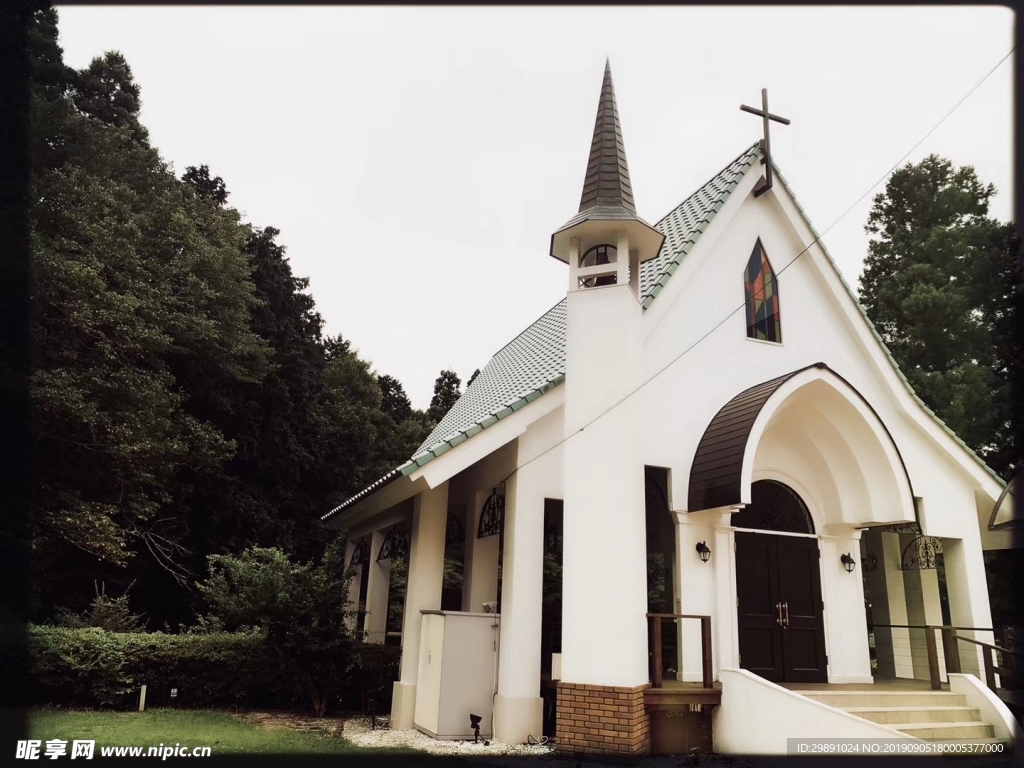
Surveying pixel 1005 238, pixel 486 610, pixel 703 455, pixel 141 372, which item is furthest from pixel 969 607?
pixel 141 372

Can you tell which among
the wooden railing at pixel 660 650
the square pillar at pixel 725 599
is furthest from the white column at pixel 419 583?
the square pillar at pixel 725 599

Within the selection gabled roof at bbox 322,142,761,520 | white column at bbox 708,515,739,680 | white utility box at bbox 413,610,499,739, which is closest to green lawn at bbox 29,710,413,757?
white utility box at bbox 413,610,499,739

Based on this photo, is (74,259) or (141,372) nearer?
(74,259)

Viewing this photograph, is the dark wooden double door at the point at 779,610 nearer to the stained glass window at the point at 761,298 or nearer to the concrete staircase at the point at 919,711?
the concrete staircase at the point at 919,711

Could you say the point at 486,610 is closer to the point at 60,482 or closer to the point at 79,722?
the point at 79,722

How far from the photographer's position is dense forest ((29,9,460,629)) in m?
15.6

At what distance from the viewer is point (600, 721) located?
790 cm

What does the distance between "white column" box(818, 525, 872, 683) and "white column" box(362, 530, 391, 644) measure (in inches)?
348

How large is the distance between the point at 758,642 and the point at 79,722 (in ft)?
30.8

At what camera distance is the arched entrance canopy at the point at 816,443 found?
9.38 meters

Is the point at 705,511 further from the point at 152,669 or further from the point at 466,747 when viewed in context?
the point at 152,669

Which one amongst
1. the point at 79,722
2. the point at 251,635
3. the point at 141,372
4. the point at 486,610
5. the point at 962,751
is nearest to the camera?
the point at 962,751

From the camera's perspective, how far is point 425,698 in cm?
973

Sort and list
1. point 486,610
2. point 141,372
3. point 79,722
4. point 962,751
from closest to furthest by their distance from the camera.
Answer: point 962,751, point 79,722, point 486,610, point 141,372
